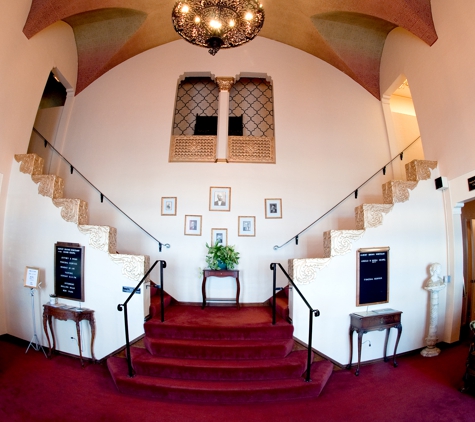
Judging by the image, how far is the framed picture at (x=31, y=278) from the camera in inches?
181

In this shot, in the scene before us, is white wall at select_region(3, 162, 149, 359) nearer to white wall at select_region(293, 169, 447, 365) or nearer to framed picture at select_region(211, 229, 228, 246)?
framed picture at select_region(211, 229, 228, 246)

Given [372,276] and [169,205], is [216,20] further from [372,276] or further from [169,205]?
[372,276]

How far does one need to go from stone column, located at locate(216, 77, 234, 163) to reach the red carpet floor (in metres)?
4.60

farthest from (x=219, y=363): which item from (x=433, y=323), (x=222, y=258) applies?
(x=433, y=323)

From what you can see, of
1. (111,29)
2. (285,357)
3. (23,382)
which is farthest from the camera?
(111,29)

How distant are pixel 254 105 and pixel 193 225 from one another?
3.49m

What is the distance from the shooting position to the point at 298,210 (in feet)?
20.7

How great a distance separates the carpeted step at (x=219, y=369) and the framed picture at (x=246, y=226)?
2783 mm

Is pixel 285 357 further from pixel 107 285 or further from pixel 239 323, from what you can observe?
pixel 107 285

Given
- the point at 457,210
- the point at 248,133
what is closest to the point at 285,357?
the point at 457,210

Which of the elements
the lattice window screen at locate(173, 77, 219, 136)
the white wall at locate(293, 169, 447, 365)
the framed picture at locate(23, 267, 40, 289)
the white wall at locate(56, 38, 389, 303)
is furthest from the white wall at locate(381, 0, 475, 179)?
the framed picture at locate(23, 267, 40, 289)

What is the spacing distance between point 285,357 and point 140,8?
24.3 feet

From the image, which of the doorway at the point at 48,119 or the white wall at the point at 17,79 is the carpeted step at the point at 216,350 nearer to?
the white wall at the point at 17,79

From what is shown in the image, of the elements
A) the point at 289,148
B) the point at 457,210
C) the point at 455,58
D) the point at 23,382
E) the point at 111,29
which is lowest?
the point at 23,382
